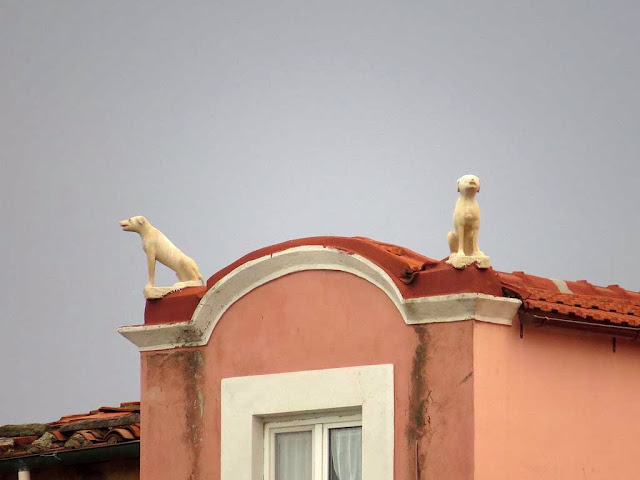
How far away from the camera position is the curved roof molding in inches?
663

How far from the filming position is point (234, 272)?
18328 millimetres

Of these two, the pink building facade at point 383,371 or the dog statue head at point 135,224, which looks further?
the dog statue head at point 135,224

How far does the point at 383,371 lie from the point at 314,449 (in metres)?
1.15

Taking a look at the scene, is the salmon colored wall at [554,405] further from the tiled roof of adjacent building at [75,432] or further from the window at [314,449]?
the tiled roof of adjacent building at [75,432]

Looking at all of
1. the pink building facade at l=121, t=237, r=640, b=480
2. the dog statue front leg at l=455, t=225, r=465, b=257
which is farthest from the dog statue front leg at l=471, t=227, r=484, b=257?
the pink building facade at l=121, t=237, r=640, b=480

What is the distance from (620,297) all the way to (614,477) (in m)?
2.25

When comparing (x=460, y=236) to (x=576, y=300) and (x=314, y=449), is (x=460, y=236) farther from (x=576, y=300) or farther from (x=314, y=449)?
(x=314, y=449)

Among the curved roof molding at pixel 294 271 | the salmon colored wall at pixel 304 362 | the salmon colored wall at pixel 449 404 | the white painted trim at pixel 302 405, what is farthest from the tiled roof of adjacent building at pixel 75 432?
the salmon colored wall at pixel 449 404

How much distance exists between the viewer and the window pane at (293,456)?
17.9 meters

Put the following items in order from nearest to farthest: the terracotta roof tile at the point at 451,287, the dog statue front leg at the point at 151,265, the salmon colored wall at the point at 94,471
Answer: the terracotta roof tile at the point at 451,287
the dog statue front leg at the point at 151,265
the salmon colored wall at the point at 94,471

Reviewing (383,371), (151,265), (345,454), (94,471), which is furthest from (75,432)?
(383,371)

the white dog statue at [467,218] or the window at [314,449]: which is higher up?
the white dog statue at [467,218]

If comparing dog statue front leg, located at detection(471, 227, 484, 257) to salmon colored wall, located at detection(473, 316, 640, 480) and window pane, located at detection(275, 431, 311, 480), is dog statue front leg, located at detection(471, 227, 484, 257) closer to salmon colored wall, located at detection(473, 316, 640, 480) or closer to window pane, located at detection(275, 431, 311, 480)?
salmon colored wall, located at detection(473, 316, 640, 480)

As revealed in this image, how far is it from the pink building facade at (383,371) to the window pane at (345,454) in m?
0.02
